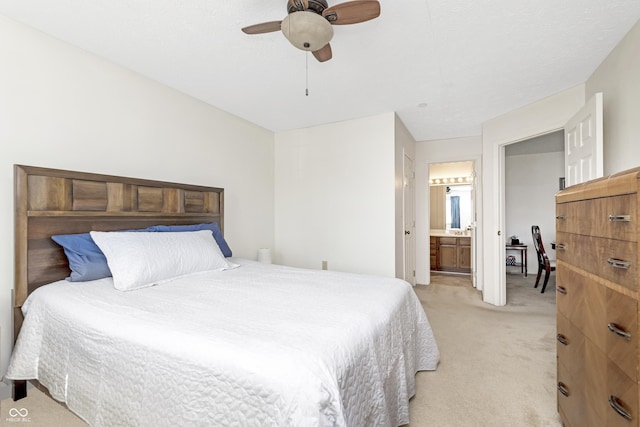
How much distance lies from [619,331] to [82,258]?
280 cm

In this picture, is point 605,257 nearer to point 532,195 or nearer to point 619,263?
point 619,263

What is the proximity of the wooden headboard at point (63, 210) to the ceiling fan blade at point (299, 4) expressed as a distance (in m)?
1.86

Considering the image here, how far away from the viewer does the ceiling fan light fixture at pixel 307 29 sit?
1.52 meters

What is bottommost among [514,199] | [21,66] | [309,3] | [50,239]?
[50,239]

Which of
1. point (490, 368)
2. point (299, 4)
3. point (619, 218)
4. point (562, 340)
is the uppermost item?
point (299, 4)

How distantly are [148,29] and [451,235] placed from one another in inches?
231

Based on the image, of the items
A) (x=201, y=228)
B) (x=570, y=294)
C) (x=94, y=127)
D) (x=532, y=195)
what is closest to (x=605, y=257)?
(x=570, y=294)

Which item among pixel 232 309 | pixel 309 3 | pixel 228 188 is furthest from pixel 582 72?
pixel 228 188

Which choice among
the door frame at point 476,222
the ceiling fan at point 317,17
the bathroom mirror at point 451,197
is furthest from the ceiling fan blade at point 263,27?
the bathroom mirror at point 451,197

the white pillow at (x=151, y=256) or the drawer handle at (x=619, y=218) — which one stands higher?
the drawer handle at (x=619, y=218)

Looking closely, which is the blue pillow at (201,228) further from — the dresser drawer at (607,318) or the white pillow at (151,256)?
the dresser drawer at (607,318)

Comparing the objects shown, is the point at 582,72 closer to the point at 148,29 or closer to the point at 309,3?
the point at 309,3

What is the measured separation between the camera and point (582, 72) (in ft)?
8.53

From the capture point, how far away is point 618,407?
39.9 inches
